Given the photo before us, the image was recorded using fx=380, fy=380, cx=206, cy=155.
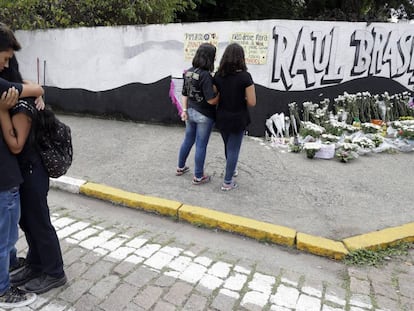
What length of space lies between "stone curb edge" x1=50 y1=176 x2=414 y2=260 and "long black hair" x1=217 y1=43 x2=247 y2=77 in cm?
147

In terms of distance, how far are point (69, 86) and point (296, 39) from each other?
193 inches

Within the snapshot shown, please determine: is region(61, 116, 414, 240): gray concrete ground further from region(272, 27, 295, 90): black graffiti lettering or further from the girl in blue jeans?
region(272, 27, 295, 90): black graffiti lettering

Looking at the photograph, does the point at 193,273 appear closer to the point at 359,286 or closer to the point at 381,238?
the point at 359,286

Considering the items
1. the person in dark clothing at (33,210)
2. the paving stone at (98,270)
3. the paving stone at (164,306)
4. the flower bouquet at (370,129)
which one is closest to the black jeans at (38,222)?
the person in dark clothing at (33,210)

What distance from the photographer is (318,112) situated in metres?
6.67

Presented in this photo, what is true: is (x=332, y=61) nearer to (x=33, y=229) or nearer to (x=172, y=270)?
(x=172, y=270)

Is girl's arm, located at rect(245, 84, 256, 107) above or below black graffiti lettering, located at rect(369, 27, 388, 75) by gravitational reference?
below

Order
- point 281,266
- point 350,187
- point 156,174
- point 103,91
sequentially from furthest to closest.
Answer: point 103,91
point 156,174
point 350,187
point 281,266

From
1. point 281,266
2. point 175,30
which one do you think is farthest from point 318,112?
point 281,266

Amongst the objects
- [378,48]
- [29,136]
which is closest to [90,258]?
[29,136]

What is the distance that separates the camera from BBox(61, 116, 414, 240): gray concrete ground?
3.89 meters

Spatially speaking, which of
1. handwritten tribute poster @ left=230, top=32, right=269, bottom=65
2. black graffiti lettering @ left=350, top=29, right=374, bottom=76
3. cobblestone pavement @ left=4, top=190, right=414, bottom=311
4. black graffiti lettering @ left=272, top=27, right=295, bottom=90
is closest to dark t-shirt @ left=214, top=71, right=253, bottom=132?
cobblestone pavement @ left=4, top=190, right=414, bottom=311

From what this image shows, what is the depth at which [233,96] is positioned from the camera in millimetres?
3996

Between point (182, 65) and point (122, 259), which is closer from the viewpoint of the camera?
point (122, 259)
